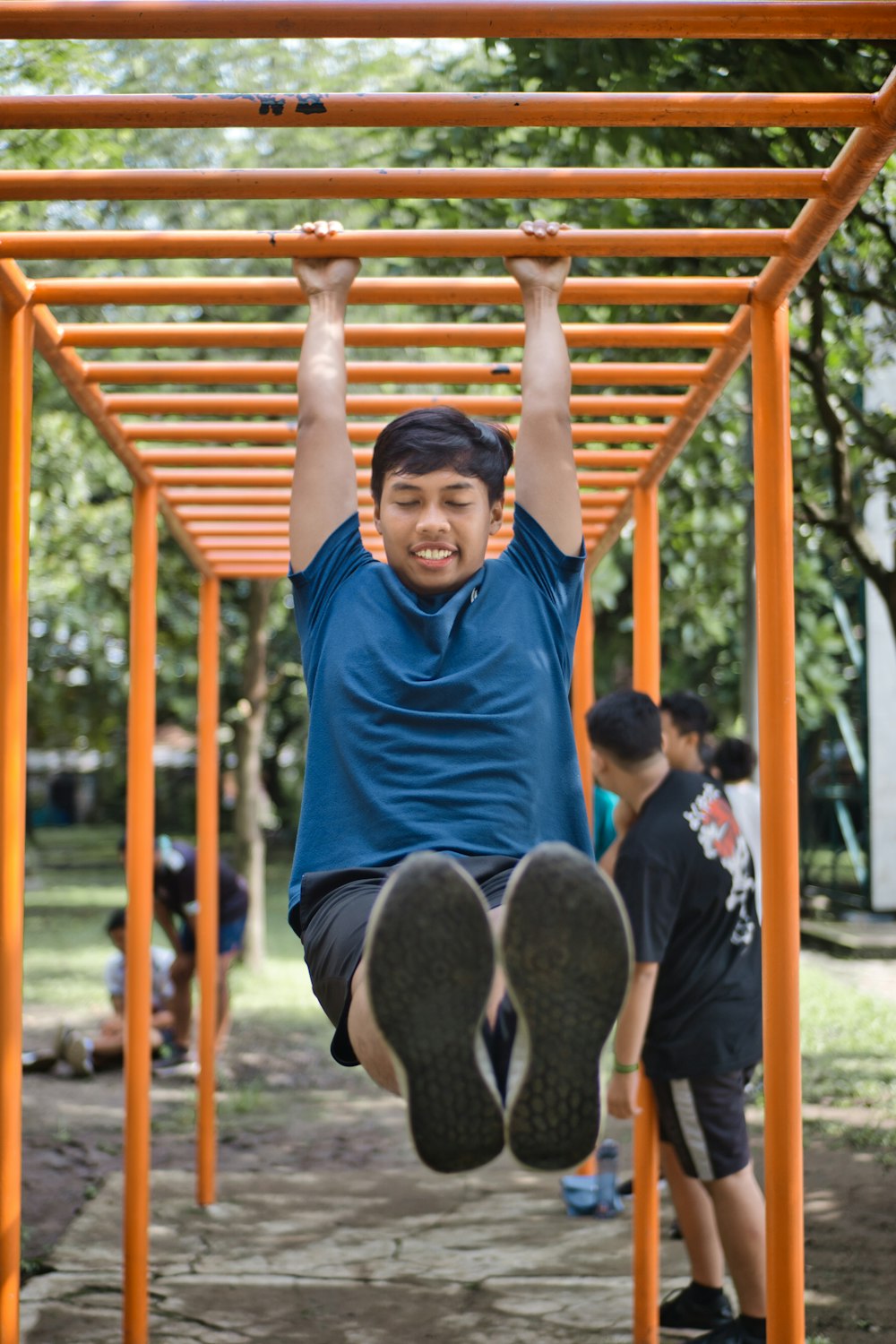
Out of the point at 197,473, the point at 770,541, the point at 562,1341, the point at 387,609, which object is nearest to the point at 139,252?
the point at 387,609

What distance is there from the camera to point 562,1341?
3836 mm

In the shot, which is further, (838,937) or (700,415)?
(838,937)

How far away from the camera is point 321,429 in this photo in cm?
246

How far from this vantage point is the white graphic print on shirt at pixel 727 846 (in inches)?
152

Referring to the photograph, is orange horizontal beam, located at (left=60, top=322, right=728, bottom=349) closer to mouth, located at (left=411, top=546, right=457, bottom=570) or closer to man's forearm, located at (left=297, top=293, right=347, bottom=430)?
man's forearm, located at (left=297, top=293, right=347, bottom=430)

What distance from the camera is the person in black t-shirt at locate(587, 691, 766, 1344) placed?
3.70 m

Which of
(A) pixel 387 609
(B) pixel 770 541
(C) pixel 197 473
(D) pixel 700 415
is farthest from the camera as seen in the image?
(C) pixel 197 473

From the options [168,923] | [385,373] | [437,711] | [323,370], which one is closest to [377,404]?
[385,373]

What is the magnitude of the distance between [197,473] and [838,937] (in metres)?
9.86

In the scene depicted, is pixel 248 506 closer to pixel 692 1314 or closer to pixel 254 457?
pixel 254 457

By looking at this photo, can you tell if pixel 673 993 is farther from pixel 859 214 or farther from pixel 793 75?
pixel 859 214

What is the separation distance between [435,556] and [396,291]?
604mm

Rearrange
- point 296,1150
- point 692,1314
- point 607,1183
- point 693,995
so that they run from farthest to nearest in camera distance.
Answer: point 296,1150
point 607,1183
point 692,1314
point 693,995

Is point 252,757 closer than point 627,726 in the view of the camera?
No
